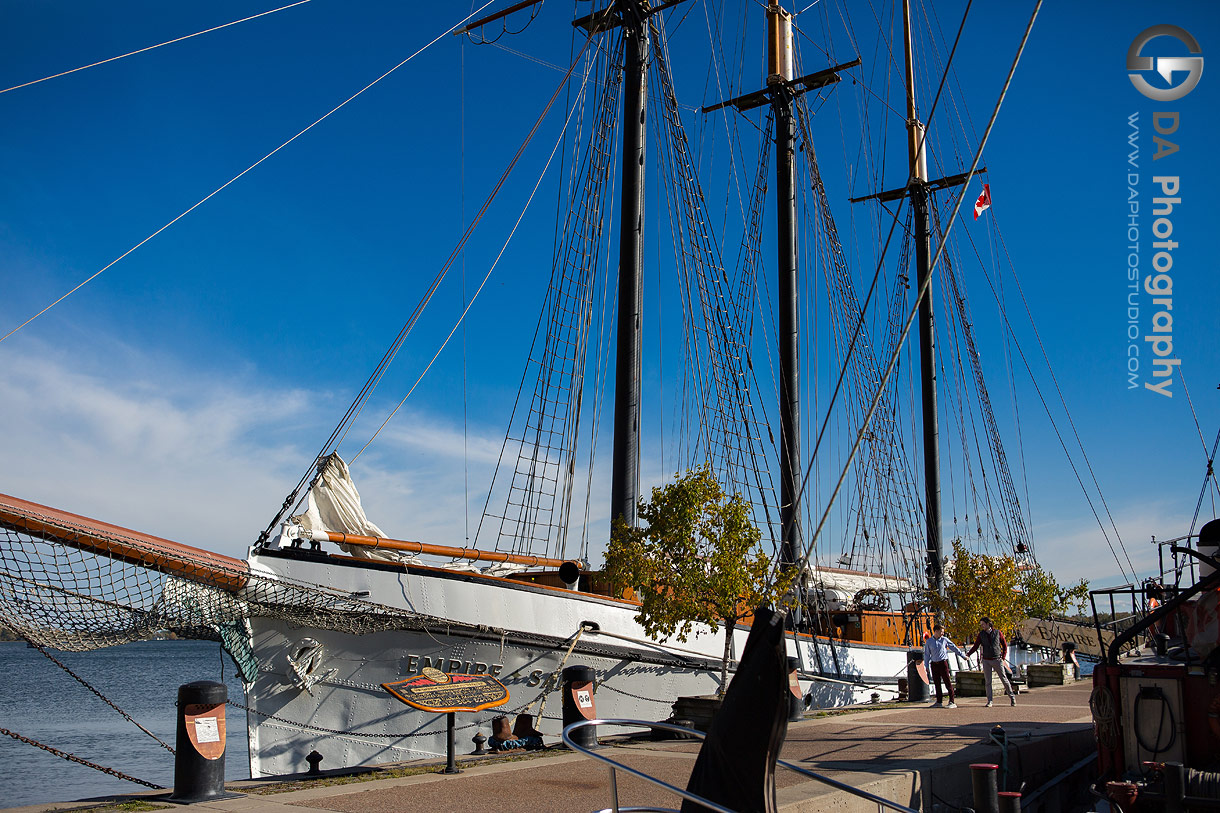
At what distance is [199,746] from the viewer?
23.4 feet

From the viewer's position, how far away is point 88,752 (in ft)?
96.2

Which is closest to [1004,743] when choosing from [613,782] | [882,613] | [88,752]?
[613,782]

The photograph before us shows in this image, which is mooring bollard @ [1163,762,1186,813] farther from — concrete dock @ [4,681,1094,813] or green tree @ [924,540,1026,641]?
green tree @ [924,540,1026,641]

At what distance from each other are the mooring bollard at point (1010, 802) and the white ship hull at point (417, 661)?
19.7 ft

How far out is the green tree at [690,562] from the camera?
41.0ft

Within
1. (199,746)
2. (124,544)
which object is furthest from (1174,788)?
(124,544)

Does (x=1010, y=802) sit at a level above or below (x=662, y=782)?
below

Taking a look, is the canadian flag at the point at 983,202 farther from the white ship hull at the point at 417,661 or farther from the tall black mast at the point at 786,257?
the white ship hull at the point at 417,661

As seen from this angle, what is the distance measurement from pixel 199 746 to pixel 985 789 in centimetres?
617

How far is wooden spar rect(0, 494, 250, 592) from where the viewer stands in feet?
26.3

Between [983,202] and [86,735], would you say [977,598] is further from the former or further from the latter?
[86,735]

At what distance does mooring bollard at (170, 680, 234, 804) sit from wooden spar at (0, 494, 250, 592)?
81.7 inches

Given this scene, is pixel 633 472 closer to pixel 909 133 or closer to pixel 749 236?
pixel 749 236

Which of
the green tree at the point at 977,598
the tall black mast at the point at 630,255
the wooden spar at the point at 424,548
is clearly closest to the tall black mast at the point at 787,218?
the green tree at the point at 977,598
